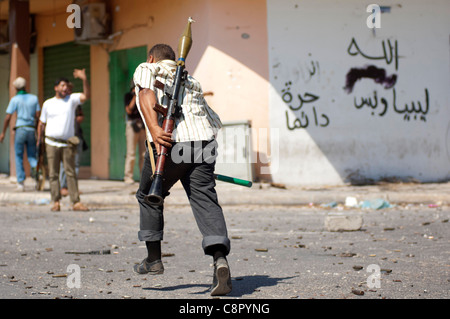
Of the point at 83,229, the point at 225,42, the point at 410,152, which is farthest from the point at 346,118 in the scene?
the point at 83,229

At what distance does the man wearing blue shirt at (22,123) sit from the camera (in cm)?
1309

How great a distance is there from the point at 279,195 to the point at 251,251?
5.04 m

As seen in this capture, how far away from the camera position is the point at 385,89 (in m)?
14.4

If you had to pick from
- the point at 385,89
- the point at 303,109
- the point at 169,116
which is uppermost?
the point at 385,89

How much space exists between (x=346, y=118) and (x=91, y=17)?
5.64 meters

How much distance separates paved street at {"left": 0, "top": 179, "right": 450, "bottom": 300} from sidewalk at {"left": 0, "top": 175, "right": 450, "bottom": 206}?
1.2 inches

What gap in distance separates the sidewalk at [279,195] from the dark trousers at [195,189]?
6841mm

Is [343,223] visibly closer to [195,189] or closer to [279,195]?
[279,195]
